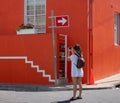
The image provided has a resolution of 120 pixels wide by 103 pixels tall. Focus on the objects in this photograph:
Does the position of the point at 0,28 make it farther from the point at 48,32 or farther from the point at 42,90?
the point at 42,90

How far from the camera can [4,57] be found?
20281 mm

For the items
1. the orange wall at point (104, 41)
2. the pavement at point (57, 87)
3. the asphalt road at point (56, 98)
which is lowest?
the pavement at point (57, 87)

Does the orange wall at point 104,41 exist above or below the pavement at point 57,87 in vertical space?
above

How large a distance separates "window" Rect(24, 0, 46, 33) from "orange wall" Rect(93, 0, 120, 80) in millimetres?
2647

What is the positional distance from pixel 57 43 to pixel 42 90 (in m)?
2.48

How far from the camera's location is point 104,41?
71.6 ft

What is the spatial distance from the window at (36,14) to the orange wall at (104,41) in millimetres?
2647

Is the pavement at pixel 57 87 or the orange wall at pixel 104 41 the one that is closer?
the pavement at pixel 57 87

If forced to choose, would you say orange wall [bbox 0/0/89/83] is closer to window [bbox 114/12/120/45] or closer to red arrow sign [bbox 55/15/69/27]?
red arrow sign [bbox 55/15/69/27]

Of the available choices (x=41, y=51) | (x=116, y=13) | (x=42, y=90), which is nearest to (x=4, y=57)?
(x=41, y=51)

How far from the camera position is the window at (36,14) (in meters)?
21.1

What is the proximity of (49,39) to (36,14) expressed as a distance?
110 inches

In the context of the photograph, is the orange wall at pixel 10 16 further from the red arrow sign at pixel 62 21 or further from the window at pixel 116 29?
the window at pixel 116 29

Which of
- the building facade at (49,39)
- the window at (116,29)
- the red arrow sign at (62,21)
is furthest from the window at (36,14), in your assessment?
Answer: the window at (116,29)
